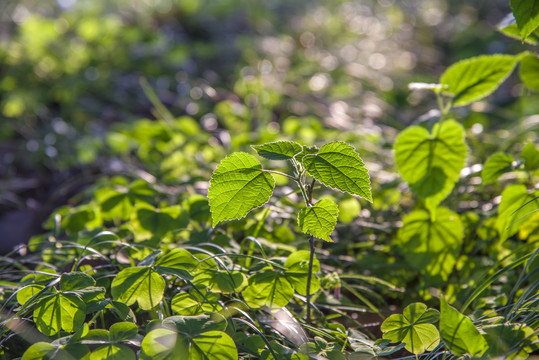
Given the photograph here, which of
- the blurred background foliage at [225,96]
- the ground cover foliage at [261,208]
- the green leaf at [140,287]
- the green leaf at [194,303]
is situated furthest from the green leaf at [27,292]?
the blurred background foliage at [225,96]

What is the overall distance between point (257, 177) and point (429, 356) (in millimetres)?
544

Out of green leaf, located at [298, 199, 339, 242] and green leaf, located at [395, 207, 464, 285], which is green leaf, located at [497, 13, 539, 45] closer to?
green leaf, located at [395, 207, 464, 285]

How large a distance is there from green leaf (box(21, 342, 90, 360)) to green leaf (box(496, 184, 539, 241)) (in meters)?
1.04

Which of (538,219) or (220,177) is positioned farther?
(538,219)

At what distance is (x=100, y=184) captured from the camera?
1.80 metres

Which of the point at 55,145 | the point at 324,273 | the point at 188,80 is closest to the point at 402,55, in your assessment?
the point at 188,80

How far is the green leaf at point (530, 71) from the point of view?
1388 mm

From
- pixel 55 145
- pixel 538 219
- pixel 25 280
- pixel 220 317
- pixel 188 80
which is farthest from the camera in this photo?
pixel 188 80

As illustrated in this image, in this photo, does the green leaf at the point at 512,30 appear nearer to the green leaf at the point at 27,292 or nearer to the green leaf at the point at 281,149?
the green leaf at the point at 281,149

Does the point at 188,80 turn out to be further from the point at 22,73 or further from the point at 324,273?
the point at 324,273

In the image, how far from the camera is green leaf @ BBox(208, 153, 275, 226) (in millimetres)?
979

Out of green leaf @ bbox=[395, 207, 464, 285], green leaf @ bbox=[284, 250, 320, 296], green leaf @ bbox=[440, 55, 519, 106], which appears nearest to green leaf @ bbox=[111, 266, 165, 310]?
green leaf @ bbox=[284, 250, 320, 296]

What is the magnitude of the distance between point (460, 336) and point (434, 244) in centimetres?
48

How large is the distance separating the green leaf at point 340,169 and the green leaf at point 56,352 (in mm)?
568
